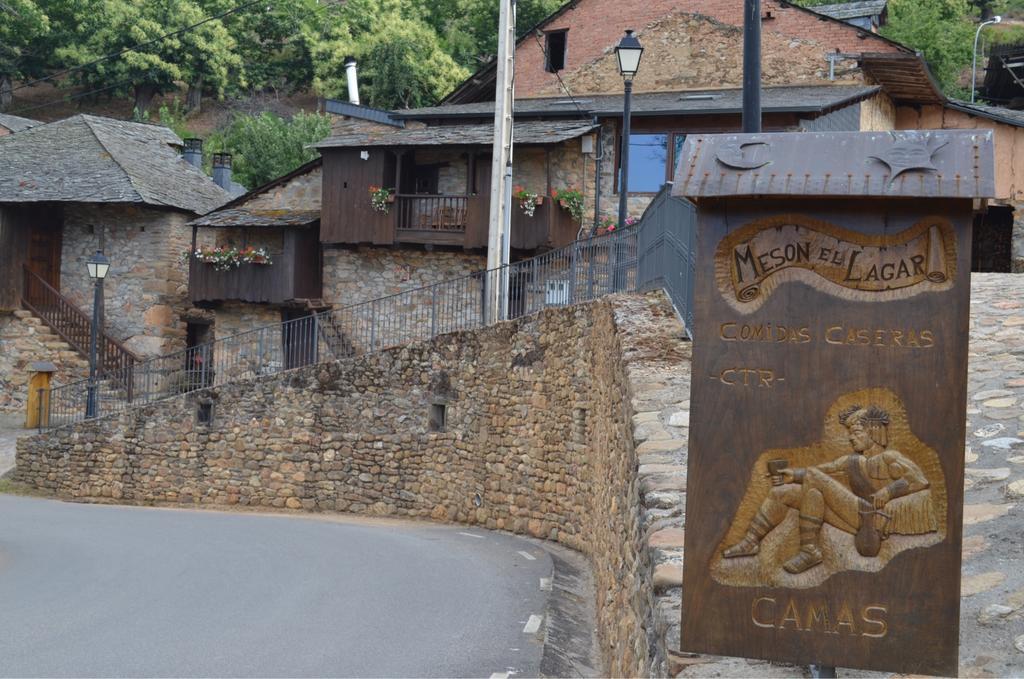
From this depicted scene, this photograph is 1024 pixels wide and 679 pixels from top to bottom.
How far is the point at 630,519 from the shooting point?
6969mm

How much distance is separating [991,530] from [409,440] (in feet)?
42.2

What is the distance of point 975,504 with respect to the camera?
5.93 metres

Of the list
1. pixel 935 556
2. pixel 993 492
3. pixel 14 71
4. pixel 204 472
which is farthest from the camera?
pixel 14 71

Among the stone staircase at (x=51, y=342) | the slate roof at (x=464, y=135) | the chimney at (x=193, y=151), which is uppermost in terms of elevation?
the chimney at (x=193, y=151)

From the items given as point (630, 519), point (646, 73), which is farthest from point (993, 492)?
point (646, 73)

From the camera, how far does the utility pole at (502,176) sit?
18266 mm

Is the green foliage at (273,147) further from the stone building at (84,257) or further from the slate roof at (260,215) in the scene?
the slate roof at (260,215)

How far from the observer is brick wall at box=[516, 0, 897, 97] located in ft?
78.0

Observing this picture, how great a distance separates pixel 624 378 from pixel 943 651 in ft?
18.1

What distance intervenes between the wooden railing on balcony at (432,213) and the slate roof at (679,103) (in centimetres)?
219

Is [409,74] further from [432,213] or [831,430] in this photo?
[831,430]

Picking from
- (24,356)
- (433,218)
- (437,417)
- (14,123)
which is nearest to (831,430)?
(437,417)

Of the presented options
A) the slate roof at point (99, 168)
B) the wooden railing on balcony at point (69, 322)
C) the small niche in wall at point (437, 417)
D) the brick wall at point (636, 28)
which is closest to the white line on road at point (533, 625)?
the small niche in wall at point (437, 417)

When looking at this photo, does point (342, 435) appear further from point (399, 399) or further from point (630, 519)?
point (630, 519)
